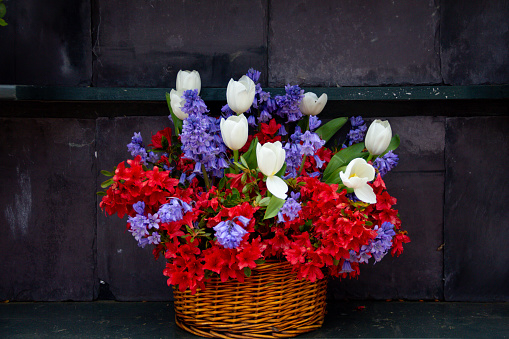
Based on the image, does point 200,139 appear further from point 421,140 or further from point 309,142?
point 421,140

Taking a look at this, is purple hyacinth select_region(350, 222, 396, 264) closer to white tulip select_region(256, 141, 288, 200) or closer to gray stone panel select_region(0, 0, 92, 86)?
white tulip select_region(256, 141, 288, 200)

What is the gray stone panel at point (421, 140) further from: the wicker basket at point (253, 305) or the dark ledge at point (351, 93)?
the wicker basket at point (253, 305)

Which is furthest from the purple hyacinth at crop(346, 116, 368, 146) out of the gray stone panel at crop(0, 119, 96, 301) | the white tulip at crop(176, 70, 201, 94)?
the gray stone panel at crop(0, 119, 96, 301)

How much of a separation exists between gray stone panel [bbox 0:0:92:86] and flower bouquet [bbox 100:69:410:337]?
0.52 metres

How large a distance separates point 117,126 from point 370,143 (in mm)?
935

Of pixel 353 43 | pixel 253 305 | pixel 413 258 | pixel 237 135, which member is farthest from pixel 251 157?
pixel 413 258

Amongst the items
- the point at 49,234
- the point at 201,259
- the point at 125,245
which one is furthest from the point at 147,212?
the point at 49,234

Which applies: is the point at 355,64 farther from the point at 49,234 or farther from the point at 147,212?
the point at 49,234

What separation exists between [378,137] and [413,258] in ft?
1.99

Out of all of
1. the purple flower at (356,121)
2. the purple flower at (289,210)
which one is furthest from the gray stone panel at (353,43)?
the purple flower at (289,210)

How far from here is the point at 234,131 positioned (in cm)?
146

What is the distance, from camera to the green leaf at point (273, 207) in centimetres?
140

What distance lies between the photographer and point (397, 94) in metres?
1.85

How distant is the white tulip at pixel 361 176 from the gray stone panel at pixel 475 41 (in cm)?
71
